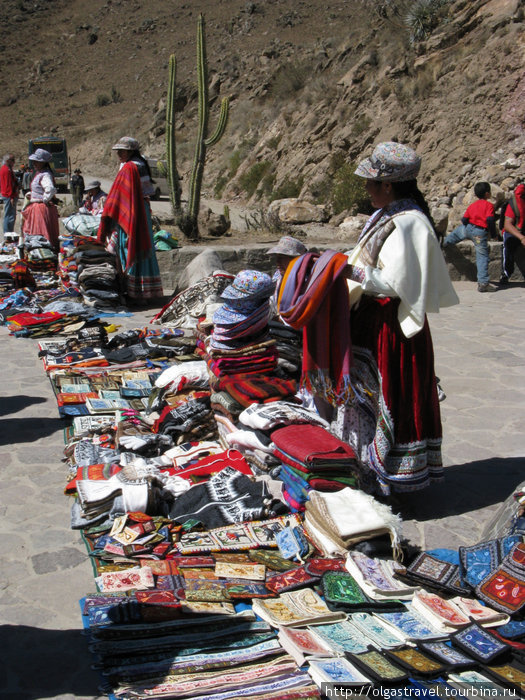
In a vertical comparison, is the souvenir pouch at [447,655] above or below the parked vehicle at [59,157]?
below

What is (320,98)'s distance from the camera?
2431 centimetres

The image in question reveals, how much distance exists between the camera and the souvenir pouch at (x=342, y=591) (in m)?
2.98

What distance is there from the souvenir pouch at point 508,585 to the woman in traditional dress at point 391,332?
824 millimetres

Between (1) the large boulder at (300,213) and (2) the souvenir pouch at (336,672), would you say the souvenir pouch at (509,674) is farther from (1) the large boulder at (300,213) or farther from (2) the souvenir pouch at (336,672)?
(1) the large boulder at (300,213)

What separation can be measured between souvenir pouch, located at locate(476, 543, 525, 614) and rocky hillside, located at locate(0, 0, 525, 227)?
1302 centimetres

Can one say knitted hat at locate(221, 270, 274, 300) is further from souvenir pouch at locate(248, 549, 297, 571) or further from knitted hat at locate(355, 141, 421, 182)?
souvenir pouch at locate(248, 549, 297, 571)

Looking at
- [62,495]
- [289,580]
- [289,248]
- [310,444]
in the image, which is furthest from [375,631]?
[289,248]

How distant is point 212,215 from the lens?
1280 cm

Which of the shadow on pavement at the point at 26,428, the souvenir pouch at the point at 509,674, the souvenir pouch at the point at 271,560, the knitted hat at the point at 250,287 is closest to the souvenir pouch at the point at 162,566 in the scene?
the souvenir pouch at the point at 271,560

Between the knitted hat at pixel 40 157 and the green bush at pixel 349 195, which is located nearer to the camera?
the knitted hat at pixel 40 157

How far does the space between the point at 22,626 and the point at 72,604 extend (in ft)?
0.77

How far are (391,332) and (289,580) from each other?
1.35 metres

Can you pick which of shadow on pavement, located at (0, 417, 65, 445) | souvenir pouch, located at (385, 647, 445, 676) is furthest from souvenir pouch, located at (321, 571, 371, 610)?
shadow on pavement, located at (0, 417, 65, 445)

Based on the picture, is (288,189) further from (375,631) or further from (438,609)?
(375,631)
